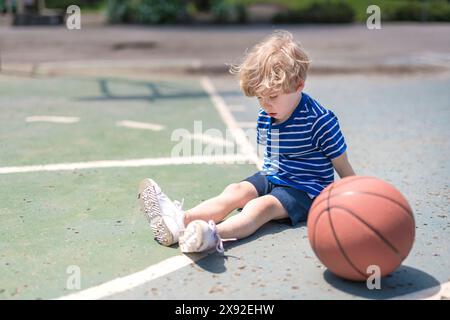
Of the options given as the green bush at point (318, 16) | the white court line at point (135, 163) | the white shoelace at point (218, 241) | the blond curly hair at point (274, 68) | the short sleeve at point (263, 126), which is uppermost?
the blond curly hair at point (274, 68)

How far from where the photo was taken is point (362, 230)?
3.57 meters

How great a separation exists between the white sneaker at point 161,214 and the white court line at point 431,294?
1.45m

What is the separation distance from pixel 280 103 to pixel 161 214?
1.12 metres

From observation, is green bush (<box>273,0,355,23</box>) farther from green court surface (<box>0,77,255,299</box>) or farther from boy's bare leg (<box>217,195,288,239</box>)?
boy's bare leg (<box>217,195,288,239</box>)

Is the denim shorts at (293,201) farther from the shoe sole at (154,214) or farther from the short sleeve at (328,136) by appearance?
the shoe sole at (154,214)

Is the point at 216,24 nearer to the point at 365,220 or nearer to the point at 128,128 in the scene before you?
the point at 128,128

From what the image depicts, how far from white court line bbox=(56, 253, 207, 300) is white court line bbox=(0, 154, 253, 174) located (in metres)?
2.32

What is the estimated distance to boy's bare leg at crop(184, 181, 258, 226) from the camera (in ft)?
14.7

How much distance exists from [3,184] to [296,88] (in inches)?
106

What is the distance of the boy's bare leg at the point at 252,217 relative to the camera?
171 inches

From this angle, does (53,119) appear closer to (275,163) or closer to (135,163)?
(135,163)

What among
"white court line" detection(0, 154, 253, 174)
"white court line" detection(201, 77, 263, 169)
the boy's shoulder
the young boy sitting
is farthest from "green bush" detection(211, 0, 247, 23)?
the boy's shoulder

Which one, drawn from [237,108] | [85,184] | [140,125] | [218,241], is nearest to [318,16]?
[237,108]

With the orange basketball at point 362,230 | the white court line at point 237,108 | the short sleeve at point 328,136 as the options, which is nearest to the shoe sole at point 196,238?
the orange basketball at point 362,230
